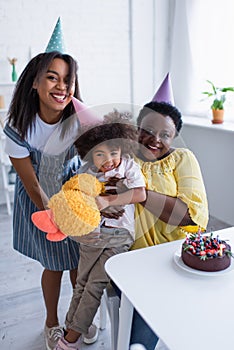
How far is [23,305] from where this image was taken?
1.64 m

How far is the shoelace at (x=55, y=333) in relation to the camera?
4.33ft

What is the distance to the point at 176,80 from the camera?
3066 mm

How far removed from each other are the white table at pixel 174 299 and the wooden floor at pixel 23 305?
0.63 meters

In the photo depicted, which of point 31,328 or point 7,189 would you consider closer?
point 31,328

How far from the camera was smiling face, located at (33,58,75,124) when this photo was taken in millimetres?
1046

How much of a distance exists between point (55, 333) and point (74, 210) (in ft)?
2.65

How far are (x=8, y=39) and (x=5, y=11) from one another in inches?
7.7

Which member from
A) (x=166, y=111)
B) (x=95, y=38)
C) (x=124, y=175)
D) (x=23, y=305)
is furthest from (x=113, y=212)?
(x=95, y=38)

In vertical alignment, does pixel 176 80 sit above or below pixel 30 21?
below

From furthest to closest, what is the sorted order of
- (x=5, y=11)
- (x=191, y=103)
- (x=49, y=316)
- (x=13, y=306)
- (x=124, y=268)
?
(x=191, y=103), (x=5, y=11), (x=13, y=306), (x=49, y=316), (x=124, y=268)

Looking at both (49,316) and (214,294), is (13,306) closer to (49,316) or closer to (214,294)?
(49,316)

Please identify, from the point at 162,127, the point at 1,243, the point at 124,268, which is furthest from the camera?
the point at 1,243

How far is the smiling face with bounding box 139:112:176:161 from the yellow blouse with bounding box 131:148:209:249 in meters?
0.04

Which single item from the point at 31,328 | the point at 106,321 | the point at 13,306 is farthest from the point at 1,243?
the point at 106,321
